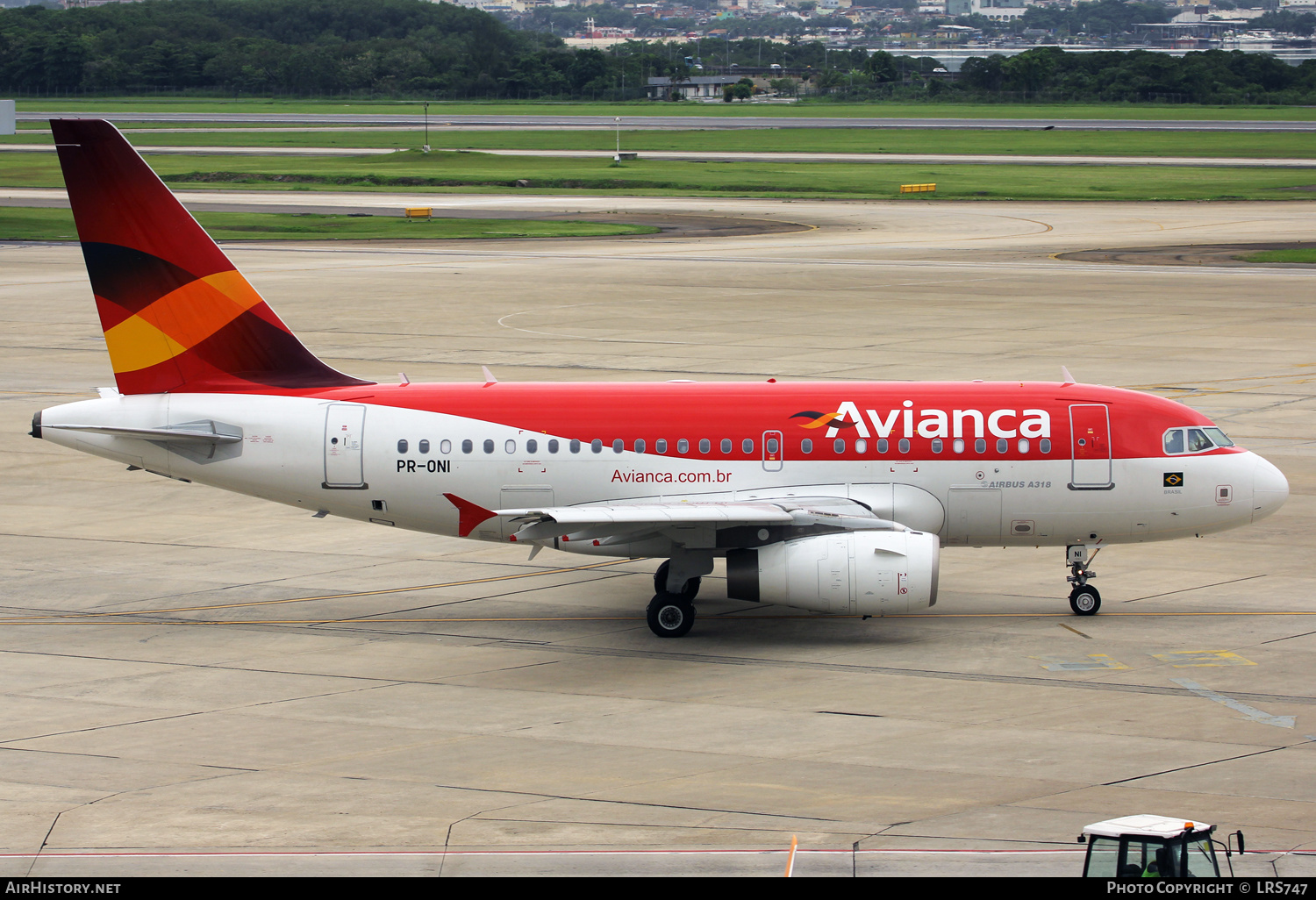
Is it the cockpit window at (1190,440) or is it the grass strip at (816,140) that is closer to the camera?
the cockpit window at (1190,440)

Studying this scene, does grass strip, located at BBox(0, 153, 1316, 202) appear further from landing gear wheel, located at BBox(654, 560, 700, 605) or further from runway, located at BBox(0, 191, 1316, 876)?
landing gear wheel, located at BBox(654, 560, 700, 605)

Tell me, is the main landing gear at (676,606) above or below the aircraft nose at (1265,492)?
below

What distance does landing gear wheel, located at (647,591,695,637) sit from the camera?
27.3 m

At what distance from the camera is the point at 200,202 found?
4537 inches

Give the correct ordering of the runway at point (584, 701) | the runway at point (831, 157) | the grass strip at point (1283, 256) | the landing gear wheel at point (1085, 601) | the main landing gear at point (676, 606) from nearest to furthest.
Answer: the runway at point (584, 701) < the main landing gear at point (676, 606) < the landing gear wheel at point (1085, 601) < the grass strip at point (1283, 256) < the runway at point (831, 157)

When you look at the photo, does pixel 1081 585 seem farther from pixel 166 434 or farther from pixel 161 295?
pixel 161 295

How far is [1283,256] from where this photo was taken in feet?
277

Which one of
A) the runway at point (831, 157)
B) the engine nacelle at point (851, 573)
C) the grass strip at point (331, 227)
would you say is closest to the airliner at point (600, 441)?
the engine nacelle at point (851, 573)

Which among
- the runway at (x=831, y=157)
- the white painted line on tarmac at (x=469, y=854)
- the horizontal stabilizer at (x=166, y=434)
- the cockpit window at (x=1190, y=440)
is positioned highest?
the runway at (x=831, y=157)

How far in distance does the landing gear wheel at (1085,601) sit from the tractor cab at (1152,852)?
49.4ft

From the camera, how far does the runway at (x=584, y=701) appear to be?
18.2m

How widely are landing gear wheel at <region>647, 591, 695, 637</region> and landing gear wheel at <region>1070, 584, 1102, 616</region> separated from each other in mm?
7178

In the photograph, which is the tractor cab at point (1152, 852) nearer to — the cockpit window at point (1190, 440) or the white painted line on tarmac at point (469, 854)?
the white painted line on tarmac at point (469, 854)
